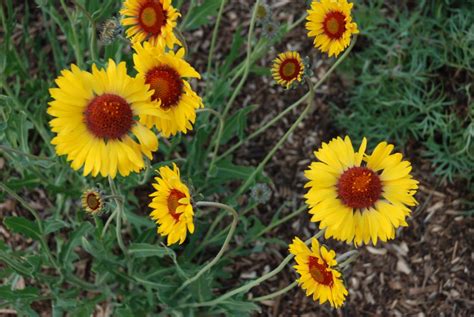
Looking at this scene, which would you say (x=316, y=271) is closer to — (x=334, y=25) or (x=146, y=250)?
(x=146, y=250)

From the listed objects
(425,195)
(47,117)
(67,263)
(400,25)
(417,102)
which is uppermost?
(400,25)

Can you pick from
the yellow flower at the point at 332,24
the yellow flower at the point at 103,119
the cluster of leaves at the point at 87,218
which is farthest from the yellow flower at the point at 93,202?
the yellow flower at the point at 332,24

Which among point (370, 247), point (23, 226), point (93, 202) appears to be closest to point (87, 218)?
point (23, 226)

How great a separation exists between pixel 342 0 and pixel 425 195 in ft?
4.47

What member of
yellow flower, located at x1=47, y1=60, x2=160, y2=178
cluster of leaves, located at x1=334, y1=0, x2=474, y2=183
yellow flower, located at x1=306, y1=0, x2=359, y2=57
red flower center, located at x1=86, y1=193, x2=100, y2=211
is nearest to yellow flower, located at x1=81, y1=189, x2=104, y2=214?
red flower center, located at x1=86, y1=193, x2=100, y2=211

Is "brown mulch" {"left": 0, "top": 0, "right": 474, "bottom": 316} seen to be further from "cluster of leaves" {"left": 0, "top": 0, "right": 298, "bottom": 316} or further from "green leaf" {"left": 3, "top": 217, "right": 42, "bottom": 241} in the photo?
"green leaf" {"left": 3, "top": 217, "right": 42, "bottom": 241}

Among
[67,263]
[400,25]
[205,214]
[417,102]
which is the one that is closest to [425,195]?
[417,102]

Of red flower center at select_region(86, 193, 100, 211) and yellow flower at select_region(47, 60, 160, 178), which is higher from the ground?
yellow flower at select_region(47, 60, 160, 178)

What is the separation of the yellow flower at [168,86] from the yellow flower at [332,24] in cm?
49

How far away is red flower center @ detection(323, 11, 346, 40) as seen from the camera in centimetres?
201

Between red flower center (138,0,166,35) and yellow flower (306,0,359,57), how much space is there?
482 mm

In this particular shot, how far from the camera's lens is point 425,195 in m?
3.03

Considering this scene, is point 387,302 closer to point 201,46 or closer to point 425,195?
point 425,195

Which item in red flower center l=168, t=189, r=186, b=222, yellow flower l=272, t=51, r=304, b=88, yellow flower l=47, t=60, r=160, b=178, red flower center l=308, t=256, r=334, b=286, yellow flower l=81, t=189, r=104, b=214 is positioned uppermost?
yellow flower l=272, t=51, r=304, b=88
